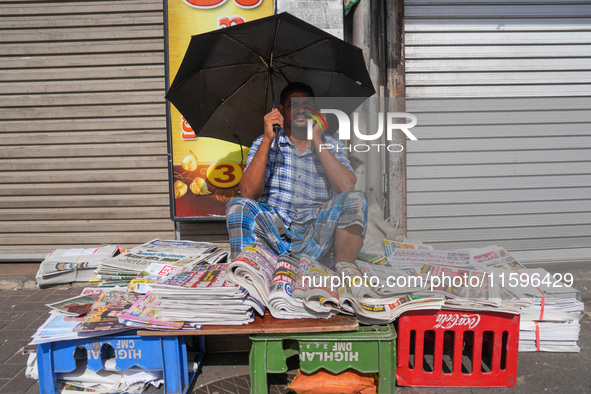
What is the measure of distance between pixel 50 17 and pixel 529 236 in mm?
5011

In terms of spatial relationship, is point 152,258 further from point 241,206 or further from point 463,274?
point 463,274

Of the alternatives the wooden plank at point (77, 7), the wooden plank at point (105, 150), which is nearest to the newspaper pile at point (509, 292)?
the wooden plank at point (105, 150)

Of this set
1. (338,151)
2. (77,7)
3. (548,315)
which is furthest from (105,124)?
(548,315)

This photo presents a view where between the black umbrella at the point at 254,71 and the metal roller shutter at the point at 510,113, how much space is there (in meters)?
1.34

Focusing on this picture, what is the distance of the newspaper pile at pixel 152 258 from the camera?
2582 mm

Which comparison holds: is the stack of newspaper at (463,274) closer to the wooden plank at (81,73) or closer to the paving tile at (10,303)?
the wooden plank at (81,73)

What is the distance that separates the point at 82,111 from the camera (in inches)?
157

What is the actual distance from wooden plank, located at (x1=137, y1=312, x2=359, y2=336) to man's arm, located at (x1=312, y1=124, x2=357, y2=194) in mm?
960

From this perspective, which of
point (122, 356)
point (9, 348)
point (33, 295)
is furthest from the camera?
point (33, 295)

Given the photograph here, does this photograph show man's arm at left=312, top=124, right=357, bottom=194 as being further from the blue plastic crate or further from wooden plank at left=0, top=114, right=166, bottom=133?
wooden plank at left=0, top=114, right=166, bottom=133

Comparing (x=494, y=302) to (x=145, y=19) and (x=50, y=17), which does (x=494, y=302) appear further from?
(x=50, y=17)

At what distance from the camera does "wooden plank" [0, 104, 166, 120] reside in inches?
156

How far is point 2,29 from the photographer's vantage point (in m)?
3.93

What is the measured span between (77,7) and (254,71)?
2157 millimetres
